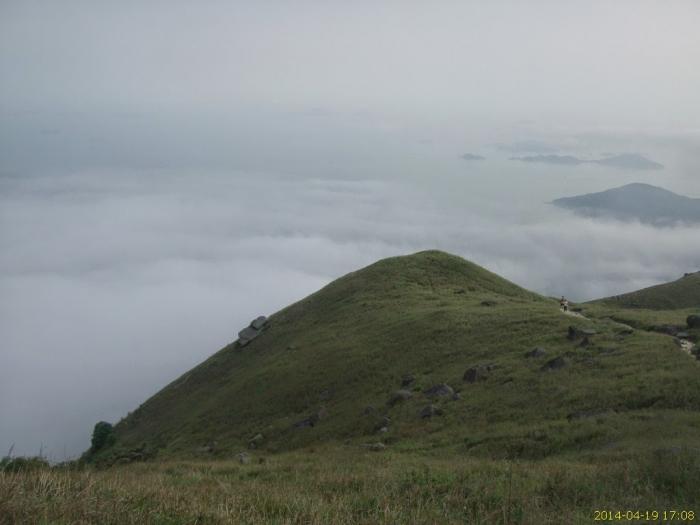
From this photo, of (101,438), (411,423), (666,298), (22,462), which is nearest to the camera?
(22,462)

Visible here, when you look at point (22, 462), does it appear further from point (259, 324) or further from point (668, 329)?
point (259, 324)

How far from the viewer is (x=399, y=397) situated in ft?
96.1

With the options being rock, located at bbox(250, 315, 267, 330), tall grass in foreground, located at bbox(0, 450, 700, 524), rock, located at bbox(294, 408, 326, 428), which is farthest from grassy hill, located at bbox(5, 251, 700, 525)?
rock, located at bbox(250, 315, 267, 330)

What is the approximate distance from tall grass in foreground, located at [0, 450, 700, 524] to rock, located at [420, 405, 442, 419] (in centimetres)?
1334

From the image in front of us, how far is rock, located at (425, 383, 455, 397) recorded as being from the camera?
27.8 metres

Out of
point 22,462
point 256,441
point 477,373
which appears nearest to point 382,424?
point 477,373

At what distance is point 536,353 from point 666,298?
130 ft

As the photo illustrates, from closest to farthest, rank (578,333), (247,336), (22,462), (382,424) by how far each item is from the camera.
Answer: (22,462) → (382,424) → (578,333) → (247,336)

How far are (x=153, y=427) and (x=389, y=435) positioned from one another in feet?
95.5

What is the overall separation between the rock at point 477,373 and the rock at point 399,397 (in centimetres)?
309

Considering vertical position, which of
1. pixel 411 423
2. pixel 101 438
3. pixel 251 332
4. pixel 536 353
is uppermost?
pixel 251 332

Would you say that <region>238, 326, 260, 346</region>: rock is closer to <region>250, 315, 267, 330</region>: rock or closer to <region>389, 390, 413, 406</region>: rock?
<region>250, 315, 267, 330</region>: rock

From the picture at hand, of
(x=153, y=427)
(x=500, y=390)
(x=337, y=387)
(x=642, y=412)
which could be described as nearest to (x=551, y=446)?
(x=642, y=412)

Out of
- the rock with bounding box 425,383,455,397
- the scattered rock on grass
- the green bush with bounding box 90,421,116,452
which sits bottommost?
the green bush with bounding box 90,421,116,452
